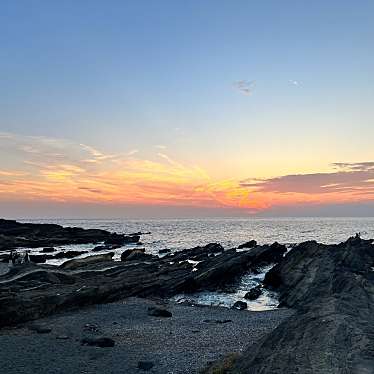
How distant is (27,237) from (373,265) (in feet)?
305

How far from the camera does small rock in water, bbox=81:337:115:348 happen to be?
22953 millimetres

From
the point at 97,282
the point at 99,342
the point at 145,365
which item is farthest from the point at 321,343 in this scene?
the point at 97,282

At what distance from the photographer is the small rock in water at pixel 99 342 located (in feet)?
75.3

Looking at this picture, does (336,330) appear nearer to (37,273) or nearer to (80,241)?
(37,273)

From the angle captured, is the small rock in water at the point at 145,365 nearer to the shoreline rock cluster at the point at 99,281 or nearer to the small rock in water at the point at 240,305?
the shoreline rock cluster at the point at 99,281

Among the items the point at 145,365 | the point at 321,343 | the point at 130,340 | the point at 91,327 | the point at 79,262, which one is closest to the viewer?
the point at 321,343

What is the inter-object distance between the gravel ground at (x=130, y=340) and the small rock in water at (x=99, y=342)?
15.9 inches

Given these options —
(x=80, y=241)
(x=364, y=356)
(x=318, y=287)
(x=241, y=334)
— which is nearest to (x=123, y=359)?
(x=241, y=334)

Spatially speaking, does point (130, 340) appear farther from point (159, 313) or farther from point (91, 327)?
point (159, 313)

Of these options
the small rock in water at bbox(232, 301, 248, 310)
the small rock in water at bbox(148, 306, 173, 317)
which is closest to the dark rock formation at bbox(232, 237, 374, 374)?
the small rock in water at bbox(148, 306, 173, 317)

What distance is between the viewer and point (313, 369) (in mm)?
11859

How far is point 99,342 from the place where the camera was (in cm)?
2311

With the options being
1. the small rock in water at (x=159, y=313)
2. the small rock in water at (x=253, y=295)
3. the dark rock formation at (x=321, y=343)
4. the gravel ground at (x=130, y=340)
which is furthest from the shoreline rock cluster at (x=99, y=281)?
the dark rock formation at (x=321, y=343)

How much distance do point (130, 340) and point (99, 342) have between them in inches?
89.5
